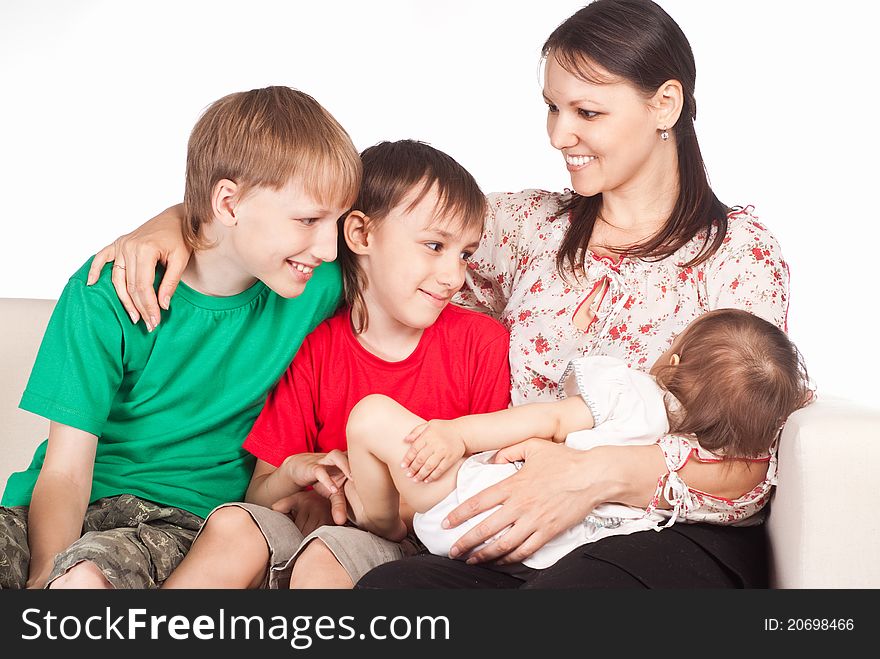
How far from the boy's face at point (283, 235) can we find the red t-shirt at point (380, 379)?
20 centimetres

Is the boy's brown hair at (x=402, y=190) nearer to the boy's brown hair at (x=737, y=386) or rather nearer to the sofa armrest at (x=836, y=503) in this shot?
the boy's brown hair at (x=737, y=386)

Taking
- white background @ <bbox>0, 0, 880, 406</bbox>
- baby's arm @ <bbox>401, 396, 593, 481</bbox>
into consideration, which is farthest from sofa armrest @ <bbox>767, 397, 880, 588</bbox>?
white background @ <bbox>0, 0, 880, 406</bbox>

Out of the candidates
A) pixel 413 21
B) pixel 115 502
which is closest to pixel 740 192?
pixel 413 21

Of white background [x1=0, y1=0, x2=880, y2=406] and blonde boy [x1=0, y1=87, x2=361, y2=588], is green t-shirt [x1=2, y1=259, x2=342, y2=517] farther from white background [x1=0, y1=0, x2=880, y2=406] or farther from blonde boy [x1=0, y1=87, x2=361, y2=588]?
white background [x1=0, y1=0, x2=880, y2=406]

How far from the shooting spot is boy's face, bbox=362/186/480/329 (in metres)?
1.83

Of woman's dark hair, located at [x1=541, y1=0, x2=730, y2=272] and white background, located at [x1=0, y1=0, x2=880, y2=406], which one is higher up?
white background, located at [x1=0, y1=0, x2=880, y2=406]

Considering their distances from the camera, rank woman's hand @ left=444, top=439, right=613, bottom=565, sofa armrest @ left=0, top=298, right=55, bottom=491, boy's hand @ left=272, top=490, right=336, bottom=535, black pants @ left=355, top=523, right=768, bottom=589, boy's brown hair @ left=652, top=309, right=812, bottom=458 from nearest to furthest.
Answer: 1. black pants @ left=355, top=523, right=768, bottom=589
2. woman's hand @ left=444, top=439, right=613, bottom=565
3. boy's brown hair @ left=652, top=309, right=812, bottom=458
4. boy's hand @ left=272, top=490, right=336, bottom=535
5. sofa armrest @ left=0, top=298, right=55, bottom=491

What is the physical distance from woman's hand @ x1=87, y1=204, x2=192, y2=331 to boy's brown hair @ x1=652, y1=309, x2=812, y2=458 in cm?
82

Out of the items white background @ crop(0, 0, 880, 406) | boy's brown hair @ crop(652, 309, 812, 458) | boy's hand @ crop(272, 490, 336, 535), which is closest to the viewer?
boy's brown hair @ crop(652, 309, 812, 458)

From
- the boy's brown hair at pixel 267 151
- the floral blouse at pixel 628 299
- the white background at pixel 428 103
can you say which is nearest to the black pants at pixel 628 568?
the floral blouse at pixel 628 299

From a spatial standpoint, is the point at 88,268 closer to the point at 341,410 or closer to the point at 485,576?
the point at 341,410

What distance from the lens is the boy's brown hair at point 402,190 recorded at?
1.85 m

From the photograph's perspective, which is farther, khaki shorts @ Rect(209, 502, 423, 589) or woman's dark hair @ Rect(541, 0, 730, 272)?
woman's dark hair @ Rect(541, 0, 730, 272)

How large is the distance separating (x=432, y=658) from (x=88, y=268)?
2.89 ft
